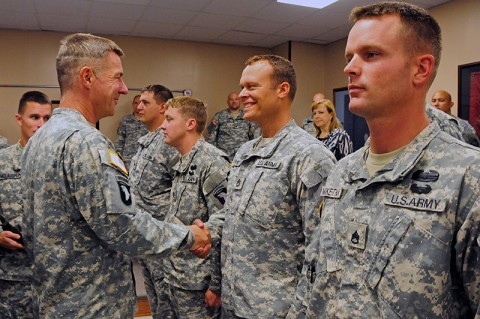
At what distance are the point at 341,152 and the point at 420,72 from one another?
3.05 meters

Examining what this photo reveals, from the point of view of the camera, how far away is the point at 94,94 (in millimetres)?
1696

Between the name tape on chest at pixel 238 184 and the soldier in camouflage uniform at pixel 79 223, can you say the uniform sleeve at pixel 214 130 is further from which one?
the soldier in camouflage uniform at pixel 79 223

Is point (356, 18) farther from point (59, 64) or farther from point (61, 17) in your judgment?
point (61, 17)

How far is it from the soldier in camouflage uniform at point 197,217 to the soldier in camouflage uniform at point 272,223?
276 millimetres

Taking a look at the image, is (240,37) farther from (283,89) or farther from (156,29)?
(283,89)

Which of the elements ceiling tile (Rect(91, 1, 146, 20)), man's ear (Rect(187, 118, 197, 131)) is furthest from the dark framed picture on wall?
ceiling tile (Rect(91, 1, 146, 20))

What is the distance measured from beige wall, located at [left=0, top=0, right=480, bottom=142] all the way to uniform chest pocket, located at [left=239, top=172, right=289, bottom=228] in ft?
19.2

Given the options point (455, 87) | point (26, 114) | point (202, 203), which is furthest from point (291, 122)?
point (455, 87)

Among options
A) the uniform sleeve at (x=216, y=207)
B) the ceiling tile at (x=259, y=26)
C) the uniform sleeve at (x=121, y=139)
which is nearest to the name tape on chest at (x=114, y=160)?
the uniform sleeve at (x=216, y=207)

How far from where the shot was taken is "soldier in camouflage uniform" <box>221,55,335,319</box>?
5.46 ft

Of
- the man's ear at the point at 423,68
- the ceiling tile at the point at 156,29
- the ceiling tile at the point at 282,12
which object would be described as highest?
the ceiling tile at the point at 156,29

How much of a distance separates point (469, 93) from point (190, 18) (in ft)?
12.5

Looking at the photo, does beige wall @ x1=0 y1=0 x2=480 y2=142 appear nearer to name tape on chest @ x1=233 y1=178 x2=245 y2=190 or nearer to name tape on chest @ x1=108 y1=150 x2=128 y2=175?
name tape on chest @ x1=233 y1=178 x2=245 y2=190

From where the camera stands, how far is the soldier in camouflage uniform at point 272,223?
1.66m
